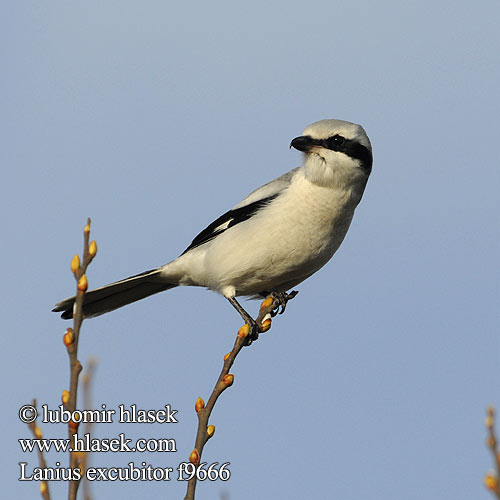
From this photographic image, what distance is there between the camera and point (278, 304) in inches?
225

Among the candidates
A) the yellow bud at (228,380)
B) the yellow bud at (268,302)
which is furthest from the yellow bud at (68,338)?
the yellow bud at (268,302)

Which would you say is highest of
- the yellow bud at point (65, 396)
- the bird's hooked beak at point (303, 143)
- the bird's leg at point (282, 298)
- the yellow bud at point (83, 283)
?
→ the bird's hooked beak at point (303, 143)

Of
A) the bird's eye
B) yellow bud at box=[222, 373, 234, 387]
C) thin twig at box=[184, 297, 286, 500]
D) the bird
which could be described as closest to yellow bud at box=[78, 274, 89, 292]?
thin twig at box=[184, 297, 286, 500]

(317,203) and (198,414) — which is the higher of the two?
(317,203)

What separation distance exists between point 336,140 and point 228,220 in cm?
114

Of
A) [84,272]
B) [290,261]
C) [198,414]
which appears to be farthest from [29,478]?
[290,261]

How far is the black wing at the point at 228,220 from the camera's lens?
582 centimetres

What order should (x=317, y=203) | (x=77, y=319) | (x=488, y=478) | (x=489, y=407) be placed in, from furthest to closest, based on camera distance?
(x=317, y=203), (x=77, y=319), (x=489, y=407), (x=488, y=478)

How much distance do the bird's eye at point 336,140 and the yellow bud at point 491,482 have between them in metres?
4.21

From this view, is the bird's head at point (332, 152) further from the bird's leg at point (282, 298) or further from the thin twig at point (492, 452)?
the thin twig at point (492, 452)

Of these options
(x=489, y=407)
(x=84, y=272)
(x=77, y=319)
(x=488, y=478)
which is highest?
(x=84, y=272)

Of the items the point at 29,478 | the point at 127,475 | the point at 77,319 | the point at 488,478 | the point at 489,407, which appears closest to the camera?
the point at 488,478

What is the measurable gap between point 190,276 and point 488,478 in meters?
4.89

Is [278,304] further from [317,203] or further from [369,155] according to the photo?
[369,155]
